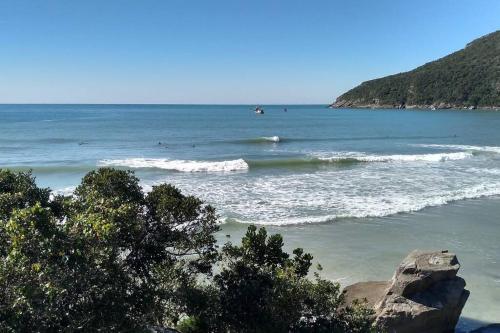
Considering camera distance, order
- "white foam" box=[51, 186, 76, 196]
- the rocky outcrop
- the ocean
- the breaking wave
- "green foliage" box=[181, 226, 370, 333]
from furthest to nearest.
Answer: the breaking wave, "white foam" box=[51, 186, 76, 196], the ocean, the rocky outcrop, "green foliage" box=[181, 226, 370, 333]

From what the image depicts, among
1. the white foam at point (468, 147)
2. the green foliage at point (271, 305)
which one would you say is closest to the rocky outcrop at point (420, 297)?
the green foliage at point (271, 305)

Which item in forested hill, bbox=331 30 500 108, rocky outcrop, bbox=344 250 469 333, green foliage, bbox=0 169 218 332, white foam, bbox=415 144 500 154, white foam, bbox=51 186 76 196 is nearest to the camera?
green foliage, bbox=0 169 218 332

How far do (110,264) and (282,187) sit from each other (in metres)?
21.9

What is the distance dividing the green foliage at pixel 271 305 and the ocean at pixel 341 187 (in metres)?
4.70

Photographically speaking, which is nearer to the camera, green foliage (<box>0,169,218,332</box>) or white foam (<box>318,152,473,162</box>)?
green foliage (<box>0,169,218,332</box>)

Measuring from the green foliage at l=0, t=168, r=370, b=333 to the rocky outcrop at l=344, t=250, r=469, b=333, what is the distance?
196cm

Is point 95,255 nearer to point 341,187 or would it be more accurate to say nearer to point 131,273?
point 131,273

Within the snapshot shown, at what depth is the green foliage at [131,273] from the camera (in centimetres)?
517

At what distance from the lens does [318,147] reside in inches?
2019

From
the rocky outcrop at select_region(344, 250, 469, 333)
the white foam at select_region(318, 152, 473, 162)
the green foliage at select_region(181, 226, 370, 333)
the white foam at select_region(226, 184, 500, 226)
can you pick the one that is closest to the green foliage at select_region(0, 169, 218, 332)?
the green foliage at select_region(181, 226, 370, 333)

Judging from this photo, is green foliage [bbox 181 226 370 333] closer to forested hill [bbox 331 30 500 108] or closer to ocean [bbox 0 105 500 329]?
ocean [bbox 0 105 500 329]

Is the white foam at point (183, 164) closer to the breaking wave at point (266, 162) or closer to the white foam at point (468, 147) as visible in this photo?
the breaking wave at point (266, 162)

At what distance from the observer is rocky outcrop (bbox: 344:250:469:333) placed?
936 centimetres

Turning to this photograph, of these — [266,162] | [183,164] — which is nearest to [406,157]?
[266,162]
